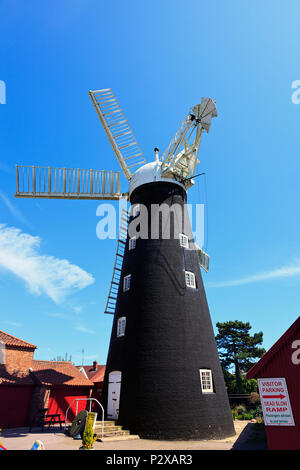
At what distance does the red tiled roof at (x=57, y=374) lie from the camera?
22391 mm

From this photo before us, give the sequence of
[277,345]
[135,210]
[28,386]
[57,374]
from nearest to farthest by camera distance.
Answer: [277,345], [135,210], [28,386], [57,374]

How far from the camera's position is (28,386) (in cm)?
2077

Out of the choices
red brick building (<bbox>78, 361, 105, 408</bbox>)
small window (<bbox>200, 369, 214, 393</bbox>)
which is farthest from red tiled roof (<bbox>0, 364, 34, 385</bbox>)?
small window (<bbox>200, 369, 214, 393</bbox>)

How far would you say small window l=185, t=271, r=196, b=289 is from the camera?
16.5 m

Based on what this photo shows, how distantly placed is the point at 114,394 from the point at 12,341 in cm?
1074

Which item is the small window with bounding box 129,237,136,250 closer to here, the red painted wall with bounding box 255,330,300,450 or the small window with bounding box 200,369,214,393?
the small window with bounding box 200,369,214,393

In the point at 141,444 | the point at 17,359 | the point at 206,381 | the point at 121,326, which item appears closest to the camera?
the point at 141,444

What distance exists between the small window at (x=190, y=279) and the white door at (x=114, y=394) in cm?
588

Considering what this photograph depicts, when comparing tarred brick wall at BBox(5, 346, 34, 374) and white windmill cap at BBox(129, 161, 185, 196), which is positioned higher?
white windmill cap at BBox(129, 161, 185, 196)

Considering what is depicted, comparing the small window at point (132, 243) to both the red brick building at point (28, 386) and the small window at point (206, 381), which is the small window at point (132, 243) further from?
the red brick building at point (28, 386)

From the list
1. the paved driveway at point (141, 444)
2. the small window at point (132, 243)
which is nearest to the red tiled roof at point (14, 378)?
the paved driveway at point (141, 444)

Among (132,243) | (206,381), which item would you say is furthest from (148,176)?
(206,381)

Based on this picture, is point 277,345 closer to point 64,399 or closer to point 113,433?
point 113,433

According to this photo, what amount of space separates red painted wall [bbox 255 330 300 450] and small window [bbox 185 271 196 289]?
23.1 ft
